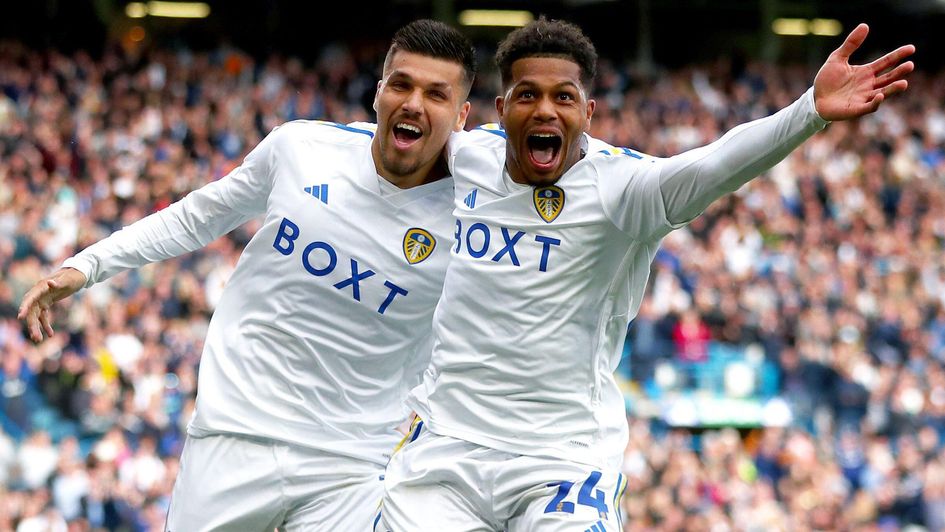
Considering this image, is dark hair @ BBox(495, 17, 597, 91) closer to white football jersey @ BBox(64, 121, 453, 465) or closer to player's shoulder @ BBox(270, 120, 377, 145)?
white football jersey @ BBox(64, 121, 453, 465)

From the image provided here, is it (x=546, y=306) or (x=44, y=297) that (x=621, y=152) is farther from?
(x=44, y=297)

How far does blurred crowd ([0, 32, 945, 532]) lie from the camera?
46.6ft

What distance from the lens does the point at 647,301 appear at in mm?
18328

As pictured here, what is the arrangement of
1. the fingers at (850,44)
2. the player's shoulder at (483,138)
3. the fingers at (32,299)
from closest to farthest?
the fingers at (850,44) < the player's shoulder at (483,138) < the fingers at (32,299)

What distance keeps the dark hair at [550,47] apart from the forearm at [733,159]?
517 mm

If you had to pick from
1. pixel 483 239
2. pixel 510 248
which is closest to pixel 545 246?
pixel 510 248

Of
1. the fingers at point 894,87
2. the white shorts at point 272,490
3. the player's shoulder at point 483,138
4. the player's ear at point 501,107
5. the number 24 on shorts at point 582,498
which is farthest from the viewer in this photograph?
the white shorts at point 272,490

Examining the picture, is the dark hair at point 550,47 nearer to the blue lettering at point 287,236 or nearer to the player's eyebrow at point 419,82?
the player's eyebrow at point 419,82

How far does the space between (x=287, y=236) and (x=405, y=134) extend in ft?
1.99

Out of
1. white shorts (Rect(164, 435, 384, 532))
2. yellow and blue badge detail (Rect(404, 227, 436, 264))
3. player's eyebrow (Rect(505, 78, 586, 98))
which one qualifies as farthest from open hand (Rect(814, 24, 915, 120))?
white shorts (Rect(164, 435, 384, 532))

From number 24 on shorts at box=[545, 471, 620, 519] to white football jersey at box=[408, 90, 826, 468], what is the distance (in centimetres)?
8

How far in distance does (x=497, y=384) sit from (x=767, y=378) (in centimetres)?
1377

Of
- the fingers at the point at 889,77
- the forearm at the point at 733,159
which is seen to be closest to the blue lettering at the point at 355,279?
the forearm at the point at 733,159

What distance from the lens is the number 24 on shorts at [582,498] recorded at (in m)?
4.75
